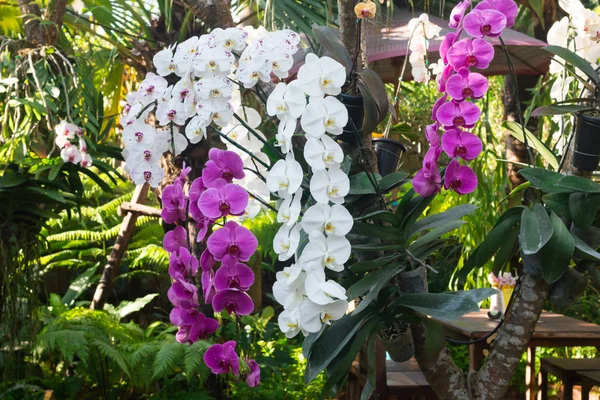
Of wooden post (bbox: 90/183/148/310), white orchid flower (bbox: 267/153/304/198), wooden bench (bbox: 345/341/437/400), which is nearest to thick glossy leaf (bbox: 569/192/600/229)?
white orchid flower (bbox: 267/153/304/198)

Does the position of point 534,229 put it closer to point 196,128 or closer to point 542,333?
point 196,128

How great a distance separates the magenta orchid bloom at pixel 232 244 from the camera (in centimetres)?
92

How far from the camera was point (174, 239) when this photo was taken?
3.57 feet

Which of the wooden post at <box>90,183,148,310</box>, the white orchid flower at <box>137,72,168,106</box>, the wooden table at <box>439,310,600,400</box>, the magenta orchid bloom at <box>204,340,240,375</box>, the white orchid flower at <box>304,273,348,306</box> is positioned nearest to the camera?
the white orchid flower at <box>304,273,348,306</box>

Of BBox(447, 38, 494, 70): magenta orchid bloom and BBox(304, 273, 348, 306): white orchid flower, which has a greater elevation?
BBox(447, 38, 494, 70): magenta orchid bloom

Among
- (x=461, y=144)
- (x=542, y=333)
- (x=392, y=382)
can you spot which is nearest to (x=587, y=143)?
(x=461, y=144)

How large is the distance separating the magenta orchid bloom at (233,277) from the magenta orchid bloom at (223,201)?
0.07 meters

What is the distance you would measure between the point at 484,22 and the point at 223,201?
0.43m

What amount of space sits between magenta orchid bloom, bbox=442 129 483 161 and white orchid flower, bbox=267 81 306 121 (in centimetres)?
21

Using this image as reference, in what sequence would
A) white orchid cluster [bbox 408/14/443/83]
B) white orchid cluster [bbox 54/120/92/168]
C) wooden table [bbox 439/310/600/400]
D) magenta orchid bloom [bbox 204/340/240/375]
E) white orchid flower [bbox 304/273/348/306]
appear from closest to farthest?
1. white orchid flower [bbox 304/273/348/306]
2. magenta orchid bloom [bbox 204/340/240/375]
3. white orchid cluster [bbox 408/14/443/83]
4. white orchid cluster [bbox 54/120/92/168]
5. wooden table [bbox 439/310/600/400]

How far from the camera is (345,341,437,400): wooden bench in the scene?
2439mm

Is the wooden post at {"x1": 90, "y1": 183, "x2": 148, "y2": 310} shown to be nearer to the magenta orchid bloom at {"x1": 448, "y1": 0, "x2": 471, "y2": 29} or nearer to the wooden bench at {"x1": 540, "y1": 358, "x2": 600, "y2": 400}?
the wooden bench at {"x1": 540, "y1": 358, "x2": 600, "y2": 400}

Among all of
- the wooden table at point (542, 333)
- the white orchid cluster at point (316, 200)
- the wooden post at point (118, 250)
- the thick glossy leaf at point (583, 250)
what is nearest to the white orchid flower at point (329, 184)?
the white orchid cluster at point (316, 200)

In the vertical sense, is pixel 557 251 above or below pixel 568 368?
above
